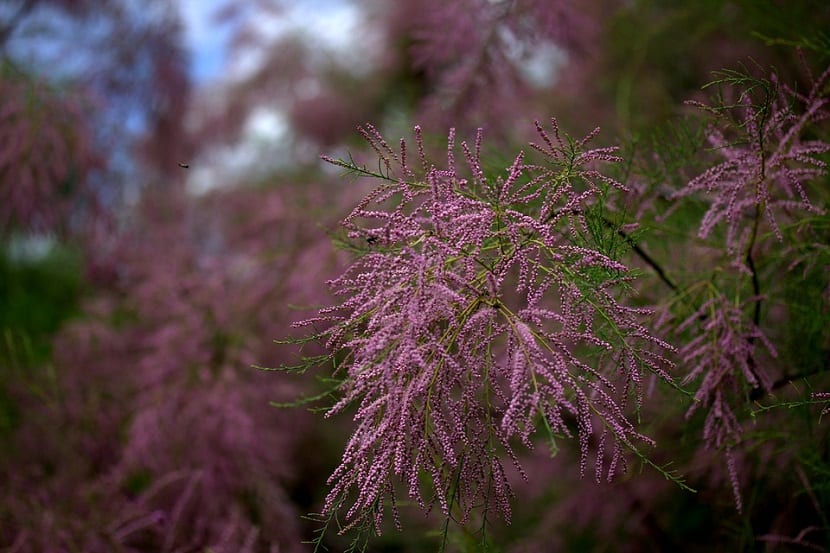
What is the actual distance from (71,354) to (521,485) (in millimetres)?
2094

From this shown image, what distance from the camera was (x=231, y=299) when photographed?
9.62 ft

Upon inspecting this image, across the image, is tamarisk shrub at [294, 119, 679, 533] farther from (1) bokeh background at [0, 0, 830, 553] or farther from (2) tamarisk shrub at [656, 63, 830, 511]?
(1) bokeh background at [0, 0, 830, 553]

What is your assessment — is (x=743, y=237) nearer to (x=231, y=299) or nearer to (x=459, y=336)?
(x=459, y=336)

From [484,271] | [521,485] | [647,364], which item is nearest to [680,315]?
[647,364]

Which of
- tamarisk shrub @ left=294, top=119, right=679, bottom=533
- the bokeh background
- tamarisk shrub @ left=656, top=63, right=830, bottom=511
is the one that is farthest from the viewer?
the bokeh background

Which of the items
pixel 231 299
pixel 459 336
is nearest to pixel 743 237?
pixel 459 336

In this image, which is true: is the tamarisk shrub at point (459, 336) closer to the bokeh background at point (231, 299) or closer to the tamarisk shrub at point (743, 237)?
the tamarisk shrub at point (743, 237)

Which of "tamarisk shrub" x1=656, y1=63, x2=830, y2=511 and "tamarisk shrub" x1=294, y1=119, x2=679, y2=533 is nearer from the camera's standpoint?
"tamarisk shrub" x1=294, y1=119, x2=679, y2=533

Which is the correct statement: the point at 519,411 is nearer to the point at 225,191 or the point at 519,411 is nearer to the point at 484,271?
the point at 484,271

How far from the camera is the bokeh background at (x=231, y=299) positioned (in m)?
1.95

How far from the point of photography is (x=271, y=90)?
490 cm

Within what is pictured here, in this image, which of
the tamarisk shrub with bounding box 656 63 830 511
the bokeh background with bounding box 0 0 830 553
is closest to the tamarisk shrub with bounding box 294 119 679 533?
the tamarisk shrub with bounding box 656 63 830 511

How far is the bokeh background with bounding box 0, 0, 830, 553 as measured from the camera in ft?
6.41

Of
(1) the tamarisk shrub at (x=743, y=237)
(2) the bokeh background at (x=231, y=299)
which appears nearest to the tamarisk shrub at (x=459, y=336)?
(1) the tamarisk shrub at (x=743, y=237)
